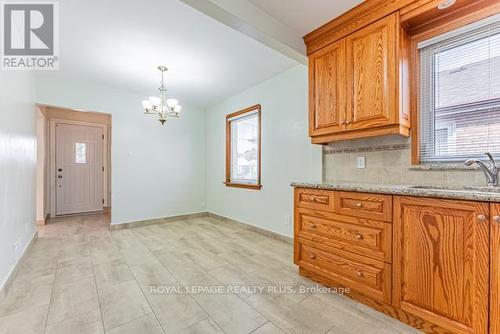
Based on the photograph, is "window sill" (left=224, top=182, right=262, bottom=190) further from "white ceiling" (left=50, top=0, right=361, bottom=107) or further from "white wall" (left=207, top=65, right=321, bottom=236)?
"white ceiling" (left=50, top=0, right=361, bottom=107)

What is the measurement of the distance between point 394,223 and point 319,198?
597 millimetres

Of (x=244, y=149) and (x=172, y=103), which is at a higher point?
Answer: (x=172, y=103)

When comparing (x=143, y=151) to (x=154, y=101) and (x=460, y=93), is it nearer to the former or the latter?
(x=154, y=101)

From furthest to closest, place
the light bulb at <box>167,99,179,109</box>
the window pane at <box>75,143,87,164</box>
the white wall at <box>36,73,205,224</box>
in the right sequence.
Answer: the window pane at <box>75,143,87,164</box> < the white wall at <box>36,73,205,224</box> < the light bulb at <box>167,99,179,109</box>

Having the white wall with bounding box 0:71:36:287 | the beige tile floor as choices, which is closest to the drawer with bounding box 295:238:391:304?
the beige tile floor

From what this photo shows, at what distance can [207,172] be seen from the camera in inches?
203

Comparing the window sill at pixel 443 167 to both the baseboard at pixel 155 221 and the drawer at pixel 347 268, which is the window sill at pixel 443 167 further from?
the baseboard at pixel 155 221

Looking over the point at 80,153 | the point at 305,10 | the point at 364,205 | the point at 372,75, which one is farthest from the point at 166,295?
the point at 80,153

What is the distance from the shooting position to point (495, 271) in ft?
3.88

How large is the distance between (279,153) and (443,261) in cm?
233

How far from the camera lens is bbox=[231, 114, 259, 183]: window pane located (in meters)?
4.04

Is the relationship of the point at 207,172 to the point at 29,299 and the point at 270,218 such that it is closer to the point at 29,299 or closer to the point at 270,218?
the point at 270,218

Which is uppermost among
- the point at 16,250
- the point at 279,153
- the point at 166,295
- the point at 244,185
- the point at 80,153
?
the point at 80,153

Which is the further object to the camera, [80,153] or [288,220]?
[80,153]
